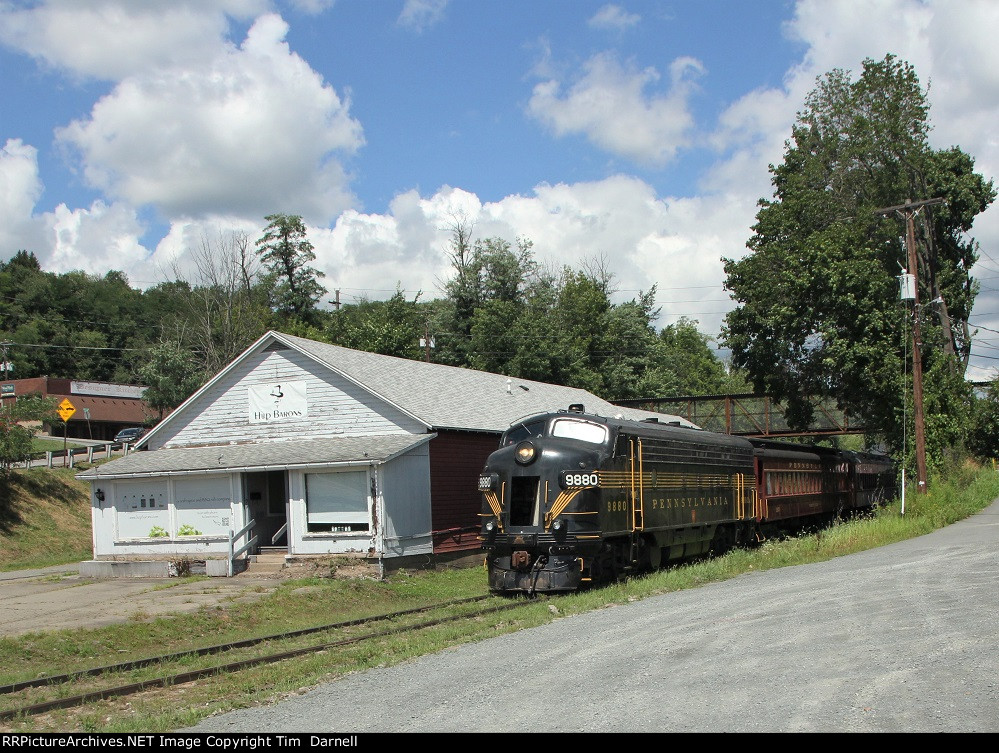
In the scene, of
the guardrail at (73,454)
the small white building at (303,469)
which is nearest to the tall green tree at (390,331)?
the guardrail at (73,454)

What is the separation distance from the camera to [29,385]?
226 ft

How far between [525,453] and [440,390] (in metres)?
12.0

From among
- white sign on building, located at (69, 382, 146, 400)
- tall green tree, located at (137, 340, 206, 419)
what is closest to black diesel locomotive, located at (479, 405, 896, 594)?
tall green tree, located at (137, 340, 206, 419)

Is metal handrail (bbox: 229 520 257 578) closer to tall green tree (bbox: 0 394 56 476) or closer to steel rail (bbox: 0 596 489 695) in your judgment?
steel rail (bbox: 0 596 489 695)

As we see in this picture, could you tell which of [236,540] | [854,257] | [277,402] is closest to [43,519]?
[277,402]

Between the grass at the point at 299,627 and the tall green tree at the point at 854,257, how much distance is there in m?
10.9

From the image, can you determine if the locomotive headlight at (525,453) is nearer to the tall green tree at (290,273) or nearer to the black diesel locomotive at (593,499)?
the black diesel locomotive at (593,499)

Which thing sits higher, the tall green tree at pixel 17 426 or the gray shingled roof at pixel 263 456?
the tall green tree at pixel 17 426

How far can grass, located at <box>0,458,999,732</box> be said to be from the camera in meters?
10.4

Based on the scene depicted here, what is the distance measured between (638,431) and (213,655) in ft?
31.9

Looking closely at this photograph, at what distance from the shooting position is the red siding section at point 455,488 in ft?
83.7

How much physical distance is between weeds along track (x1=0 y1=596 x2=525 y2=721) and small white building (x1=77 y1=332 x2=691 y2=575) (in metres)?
6.56
